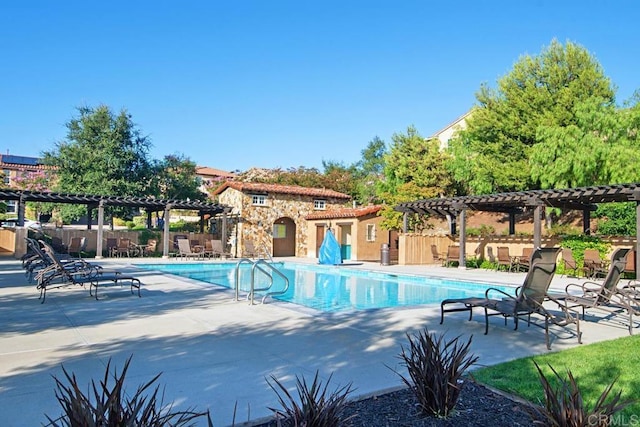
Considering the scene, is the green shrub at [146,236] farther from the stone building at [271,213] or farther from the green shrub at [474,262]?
the green shrub at [474,262]

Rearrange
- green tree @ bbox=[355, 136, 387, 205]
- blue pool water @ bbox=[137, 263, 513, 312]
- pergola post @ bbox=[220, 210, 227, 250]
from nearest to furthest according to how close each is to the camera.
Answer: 1. blue pool water @ bbox=[137, 263, 513, 312]
2. pergola post @ bbox=[220, 210, 227, 250]
3. green tree @ bbox=[355, 136, 387, 205]

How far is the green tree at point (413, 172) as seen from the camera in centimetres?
2378

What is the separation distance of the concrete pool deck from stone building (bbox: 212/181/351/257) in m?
17.3

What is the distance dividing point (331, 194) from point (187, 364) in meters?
24.8

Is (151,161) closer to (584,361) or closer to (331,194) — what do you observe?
(331,194)

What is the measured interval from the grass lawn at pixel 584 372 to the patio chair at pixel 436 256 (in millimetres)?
15241

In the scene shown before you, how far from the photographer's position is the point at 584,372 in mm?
A: 4094

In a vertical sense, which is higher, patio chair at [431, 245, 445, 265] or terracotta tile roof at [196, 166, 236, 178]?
terracotta tile roof at [196, 166, 236, 178]

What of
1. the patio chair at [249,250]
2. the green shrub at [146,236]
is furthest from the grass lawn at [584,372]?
the green shrub at [146,236]

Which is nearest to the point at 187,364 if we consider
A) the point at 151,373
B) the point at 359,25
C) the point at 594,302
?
the point at 151,373

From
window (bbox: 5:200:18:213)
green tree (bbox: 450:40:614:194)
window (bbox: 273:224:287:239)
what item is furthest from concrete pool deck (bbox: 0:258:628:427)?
window (bbox: 5:200:18:213)

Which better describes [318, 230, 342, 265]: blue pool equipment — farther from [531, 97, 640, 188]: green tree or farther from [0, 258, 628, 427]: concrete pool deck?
[0, 258, 628, 427]: concrete pool deck

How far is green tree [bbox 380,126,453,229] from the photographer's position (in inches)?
936

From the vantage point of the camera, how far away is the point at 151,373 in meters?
4.05
